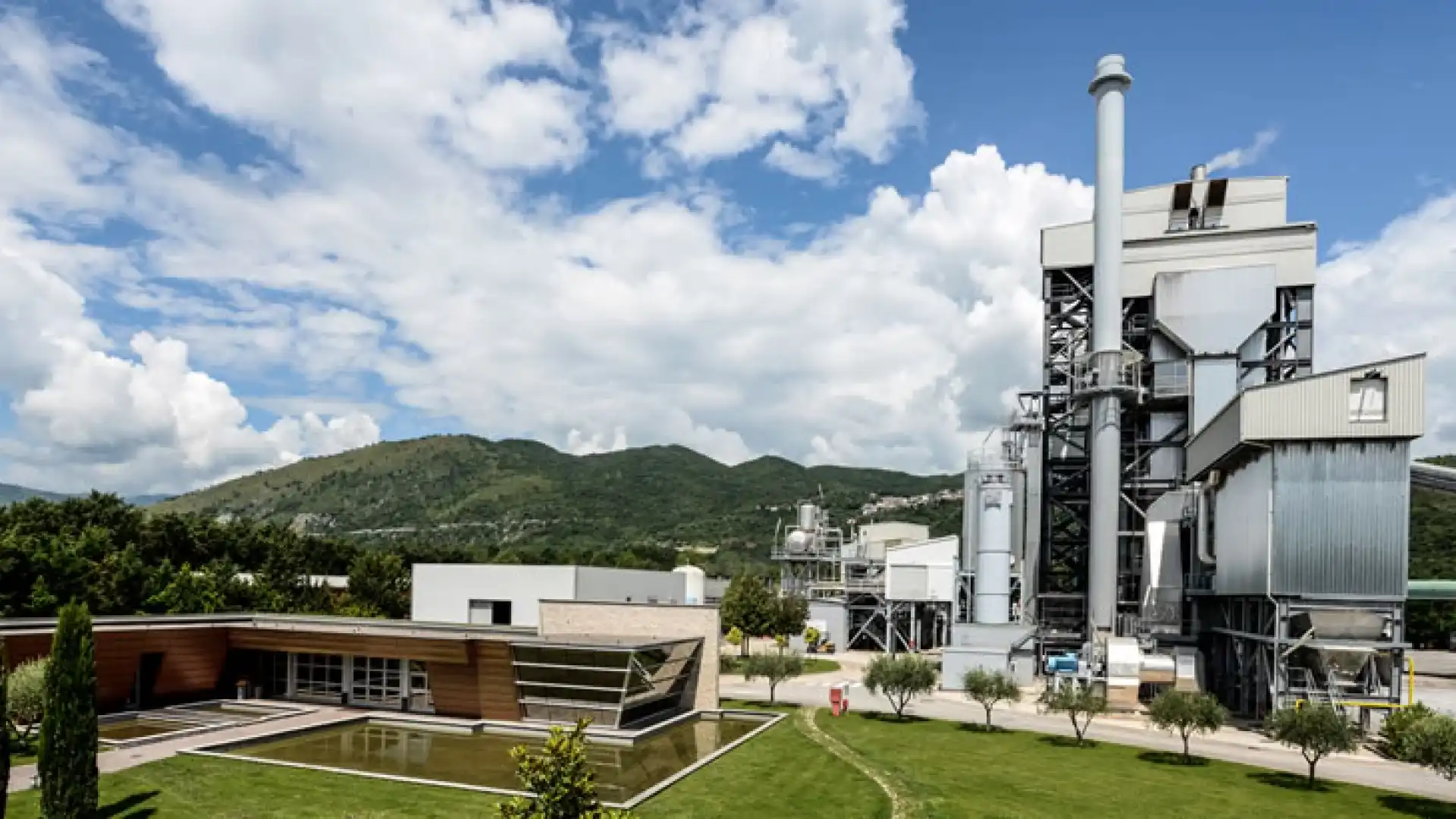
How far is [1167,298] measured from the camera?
56.0 m

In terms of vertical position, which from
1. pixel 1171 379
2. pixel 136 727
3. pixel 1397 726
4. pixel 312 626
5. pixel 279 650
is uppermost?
pixel 1171 379

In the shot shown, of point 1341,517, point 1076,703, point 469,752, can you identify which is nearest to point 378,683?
point 469,752

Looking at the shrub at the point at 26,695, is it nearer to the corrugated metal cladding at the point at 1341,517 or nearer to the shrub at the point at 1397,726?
the shrub at the point at 1397,726

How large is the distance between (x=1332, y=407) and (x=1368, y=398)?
4.32ft

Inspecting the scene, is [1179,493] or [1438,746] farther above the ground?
[1179,493]

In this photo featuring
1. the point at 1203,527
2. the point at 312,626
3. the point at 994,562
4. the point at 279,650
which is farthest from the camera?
the point at 994,562

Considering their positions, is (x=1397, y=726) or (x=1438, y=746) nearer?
(x=1438, y=746)

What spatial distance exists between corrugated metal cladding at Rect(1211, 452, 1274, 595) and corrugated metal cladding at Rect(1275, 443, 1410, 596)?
32.9 inches

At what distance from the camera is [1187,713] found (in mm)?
30281

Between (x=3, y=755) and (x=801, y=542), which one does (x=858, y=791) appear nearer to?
(x=3, y=755)

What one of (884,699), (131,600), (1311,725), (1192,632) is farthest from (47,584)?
(1192,632)

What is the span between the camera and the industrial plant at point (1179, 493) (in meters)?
37.0

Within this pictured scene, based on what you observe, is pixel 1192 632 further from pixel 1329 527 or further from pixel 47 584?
pixel 47 584

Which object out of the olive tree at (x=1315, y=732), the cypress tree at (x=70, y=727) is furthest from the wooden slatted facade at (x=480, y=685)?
the olive tree at (x=1315, y=732)
